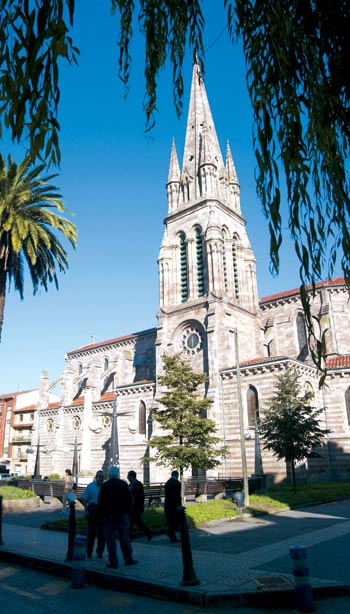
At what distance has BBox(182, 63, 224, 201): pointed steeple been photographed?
148 ft

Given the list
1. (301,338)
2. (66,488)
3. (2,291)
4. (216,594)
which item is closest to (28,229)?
(2,291)

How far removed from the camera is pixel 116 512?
914 cm

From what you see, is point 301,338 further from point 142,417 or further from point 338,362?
point 142,417

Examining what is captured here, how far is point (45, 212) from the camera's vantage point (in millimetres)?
22906

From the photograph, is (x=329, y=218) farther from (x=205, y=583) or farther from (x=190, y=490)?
(x=190, y=490)

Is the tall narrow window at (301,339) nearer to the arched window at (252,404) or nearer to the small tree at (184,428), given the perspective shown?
the arched window at (252,404)

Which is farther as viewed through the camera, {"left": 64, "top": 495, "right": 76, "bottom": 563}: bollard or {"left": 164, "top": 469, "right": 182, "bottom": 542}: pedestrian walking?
{"left": 164, "top": 469, "right": 182, "bottom": 542}: pedestrian walking

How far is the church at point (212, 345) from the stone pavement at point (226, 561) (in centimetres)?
1585

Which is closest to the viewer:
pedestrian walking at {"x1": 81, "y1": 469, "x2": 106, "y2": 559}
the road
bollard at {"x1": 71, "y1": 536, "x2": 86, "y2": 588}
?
the road

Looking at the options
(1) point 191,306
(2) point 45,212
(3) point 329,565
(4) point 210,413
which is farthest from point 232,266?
(3) point 329,565

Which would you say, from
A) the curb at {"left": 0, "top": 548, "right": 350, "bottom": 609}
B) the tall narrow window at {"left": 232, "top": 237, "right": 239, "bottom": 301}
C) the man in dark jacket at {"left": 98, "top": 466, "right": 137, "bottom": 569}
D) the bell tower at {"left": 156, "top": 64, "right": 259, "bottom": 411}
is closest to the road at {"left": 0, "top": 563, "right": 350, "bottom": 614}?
the curb at {"left": 0, "top": 548, "right": 350, "bottom": 609}

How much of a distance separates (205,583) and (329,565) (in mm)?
2733

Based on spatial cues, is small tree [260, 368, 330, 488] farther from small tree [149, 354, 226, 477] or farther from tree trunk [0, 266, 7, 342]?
tree trunk [0, 266, 7, 342]

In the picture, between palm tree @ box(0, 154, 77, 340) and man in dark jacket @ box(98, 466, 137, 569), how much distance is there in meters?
14.1
